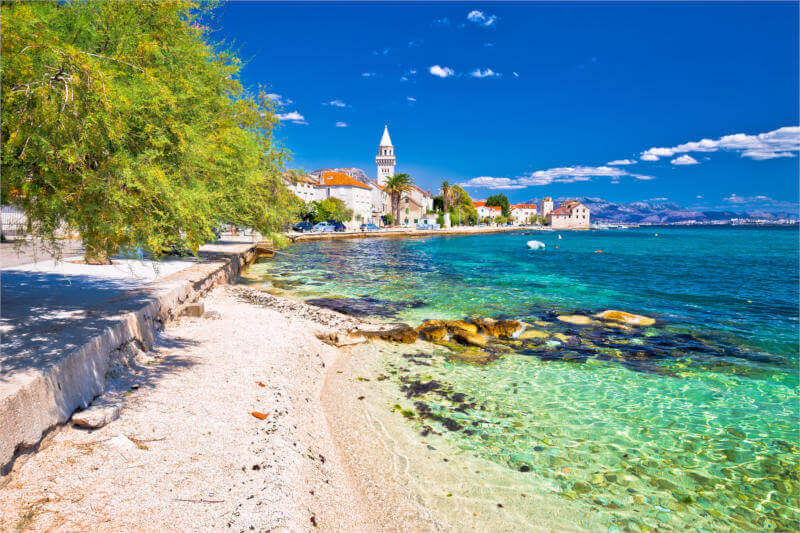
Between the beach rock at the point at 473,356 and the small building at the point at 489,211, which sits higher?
the small building at the point at 489,211

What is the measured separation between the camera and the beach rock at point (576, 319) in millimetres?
13617

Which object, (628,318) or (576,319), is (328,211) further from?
(628,318)

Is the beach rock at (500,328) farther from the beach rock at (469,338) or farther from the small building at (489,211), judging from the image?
the small building at (489,211)

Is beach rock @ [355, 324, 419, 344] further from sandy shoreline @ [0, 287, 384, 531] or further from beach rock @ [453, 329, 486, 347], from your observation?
sandy shoreline @ [0, 287, 384, 531]

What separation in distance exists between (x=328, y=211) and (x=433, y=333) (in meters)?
73.7

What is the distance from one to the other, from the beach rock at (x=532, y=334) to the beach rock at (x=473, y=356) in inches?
76.3

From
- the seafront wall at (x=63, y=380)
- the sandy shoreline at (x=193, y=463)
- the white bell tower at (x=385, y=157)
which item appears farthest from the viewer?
the white bell tower at (x=385, y=157)

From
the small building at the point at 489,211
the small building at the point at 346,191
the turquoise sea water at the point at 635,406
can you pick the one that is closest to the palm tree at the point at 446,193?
the small building at the point at 346,191

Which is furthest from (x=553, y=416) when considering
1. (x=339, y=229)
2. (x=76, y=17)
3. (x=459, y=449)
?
(x=339, y=229)

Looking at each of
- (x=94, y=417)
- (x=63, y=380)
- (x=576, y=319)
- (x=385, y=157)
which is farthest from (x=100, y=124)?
(x=385, y=157)

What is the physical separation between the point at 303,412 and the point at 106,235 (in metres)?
3.72

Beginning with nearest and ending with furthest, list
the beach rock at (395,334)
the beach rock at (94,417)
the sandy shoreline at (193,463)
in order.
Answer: the sandy shoreline at (193,463) → the beach rock at (94,417) → the beach rock at (395,334)

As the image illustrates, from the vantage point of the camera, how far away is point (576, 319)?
1420 centimetres

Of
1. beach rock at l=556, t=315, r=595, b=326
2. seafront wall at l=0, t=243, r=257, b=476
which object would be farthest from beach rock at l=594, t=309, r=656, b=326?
seafront wall at l=0, t=243, r=257, b=476
